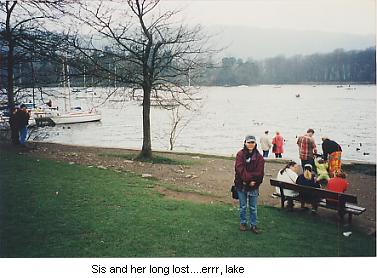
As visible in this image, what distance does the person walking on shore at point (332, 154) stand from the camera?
5832mm

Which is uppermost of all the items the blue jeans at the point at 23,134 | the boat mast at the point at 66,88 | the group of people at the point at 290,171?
the boat mast at the point at 66,88

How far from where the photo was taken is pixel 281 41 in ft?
19.9

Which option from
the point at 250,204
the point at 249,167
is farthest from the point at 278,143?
the point at 249,167

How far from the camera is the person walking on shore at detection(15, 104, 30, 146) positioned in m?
A: 7.29

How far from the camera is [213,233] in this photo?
14.4ft

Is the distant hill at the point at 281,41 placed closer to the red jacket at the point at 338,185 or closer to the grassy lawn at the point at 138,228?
the red jacket at the point at 338,185

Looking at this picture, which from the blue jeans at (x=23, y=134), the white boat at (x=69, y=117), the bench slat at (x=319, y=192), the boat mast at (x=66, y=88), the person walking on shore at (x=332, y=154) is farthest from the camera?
the white boat at (x=69, y=117)

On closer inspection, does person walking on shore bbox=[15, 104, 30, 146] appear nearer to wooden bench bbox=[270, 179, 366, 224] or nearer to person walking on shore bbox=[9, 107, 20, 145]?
person walking on shore bbox=[9, 107, 20, 145]

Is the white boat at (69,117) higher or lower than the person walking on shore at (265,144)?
higher

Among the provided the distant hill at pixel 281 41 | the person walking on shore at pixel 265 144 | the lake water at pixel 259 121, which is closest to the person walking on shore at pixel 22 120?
the lake water at pixel 259 121

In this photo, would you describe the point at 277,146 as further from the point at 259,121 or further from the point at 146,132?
the point at 146,132

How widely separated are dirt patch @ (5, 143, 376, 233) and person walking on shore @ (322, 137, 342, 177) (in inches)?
7.6
